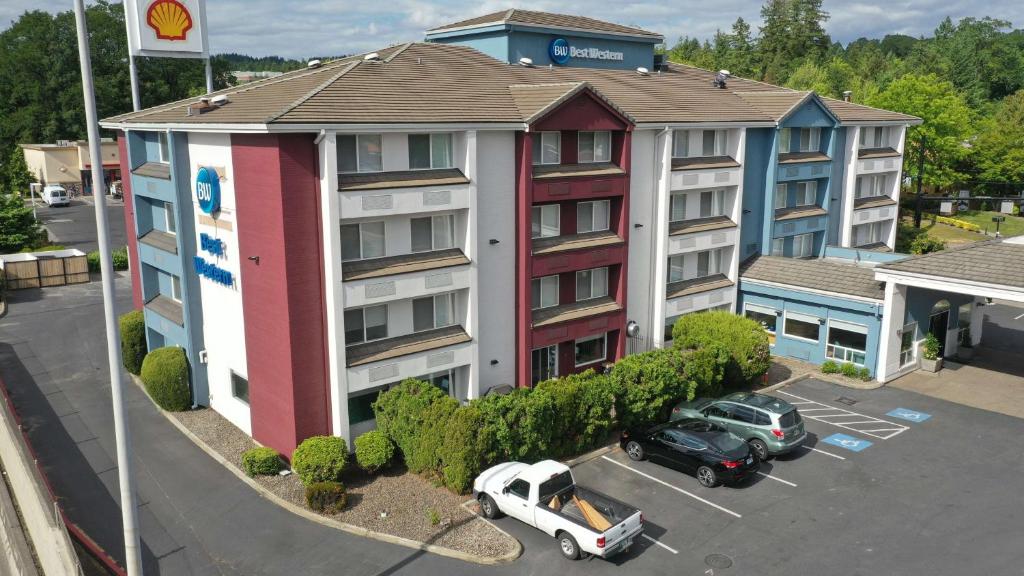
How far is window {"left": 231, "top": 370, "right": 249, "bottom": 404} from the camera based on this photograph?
100 ft

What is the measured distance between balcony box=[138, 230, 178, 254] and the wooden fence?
22.7m

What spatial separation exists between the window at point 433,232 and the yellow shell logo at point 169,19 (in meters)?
19.0

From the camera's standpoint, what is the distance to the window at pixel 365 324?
92.3ft

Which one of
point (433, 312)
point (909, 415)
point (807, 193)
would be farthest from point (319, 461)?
point (807, 193)

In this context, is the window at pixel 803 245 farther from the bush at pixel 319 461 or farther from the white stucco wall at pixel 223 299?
the white stucco wall at pixel 223 299

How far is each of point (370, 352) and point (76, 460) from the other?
11.5m

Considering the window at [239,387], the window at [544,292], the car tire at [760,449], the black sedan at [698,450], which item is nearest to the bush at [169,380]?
the window at [239,387]

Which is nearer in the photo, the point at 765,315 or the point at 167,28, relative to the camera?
the point at 167,28

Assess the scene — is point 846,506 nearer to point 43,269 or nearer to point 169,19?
point 169,19

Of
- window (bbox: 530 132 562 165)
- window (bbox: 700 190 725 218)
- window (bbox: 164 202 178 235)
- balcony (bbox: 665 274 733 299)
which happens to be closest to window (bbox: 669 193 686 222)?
window (bbox: 700 190 725 218)

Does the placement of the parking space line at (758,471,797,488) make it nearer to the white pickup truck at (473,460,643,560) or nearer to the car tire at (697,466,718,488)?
the car tire at (697,466,718,488)

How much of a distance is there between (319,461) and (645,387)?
12393mm

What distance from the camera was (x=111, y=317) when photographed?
15.9m

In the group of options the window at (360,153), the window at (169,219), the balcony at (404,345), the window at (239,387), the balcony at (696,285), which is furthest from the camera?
the balcony at (696,285)
